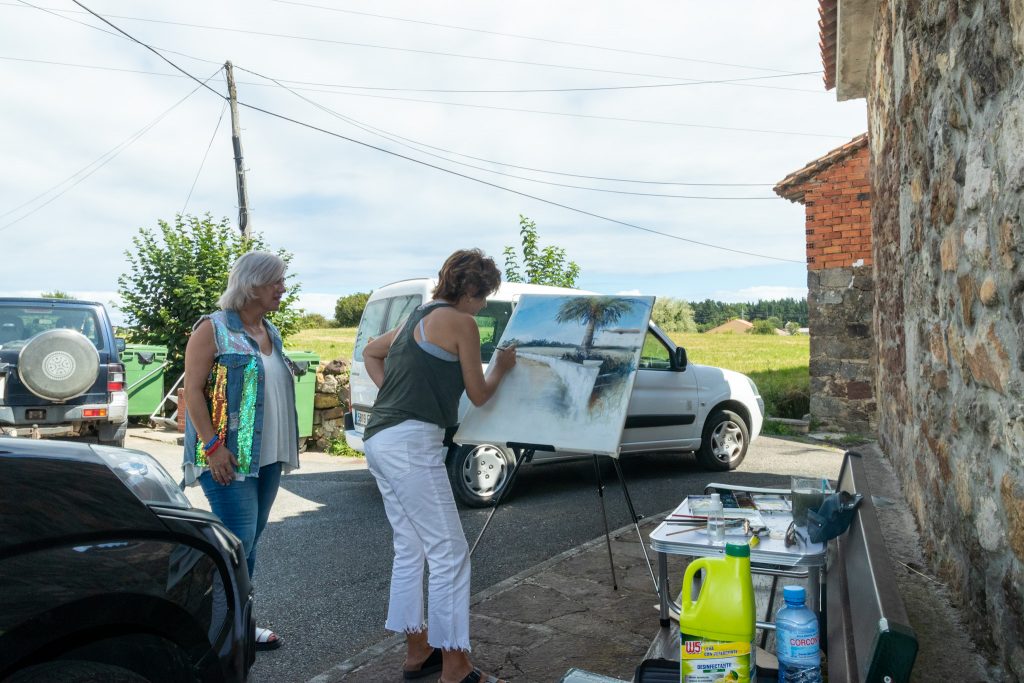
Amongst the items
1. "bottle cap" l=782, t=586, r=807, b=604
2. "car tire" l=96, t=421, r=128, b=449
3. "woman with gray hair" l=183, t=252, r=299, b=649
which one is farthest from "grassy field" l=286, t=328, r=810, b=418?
"bottle cap" l=782, t=586, r=807, b=604

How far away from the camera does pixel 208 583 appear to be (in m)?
2.59

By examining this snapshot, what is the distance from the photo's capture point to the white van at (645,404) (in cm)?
738

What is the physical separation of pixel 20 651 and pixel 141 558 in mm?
372

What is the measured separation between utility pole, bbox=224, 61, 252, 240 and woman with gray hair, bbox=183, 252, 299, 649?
13.3m

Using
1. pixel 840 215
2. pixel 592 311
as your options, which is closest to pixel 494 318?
pixel 592 311

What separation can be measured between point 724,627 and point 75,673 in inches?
Answer: 67.5

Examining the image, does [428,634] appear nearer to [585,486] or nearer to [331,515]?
[331,515]

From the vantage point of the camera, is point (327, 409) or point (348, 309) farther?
point (348, 309)

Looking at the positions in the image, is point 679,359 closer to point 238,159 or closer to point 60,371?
point 60,371

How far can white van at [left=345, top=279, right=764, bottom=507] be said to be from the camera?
7.38m

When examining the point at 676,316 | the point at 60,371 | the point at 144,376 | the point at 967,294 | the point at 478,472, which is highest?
the point at 676,316

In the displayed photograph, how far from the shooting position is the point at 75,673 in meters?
2.19

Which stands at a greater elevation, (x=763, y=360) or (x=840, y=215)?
(x=840, y=215)

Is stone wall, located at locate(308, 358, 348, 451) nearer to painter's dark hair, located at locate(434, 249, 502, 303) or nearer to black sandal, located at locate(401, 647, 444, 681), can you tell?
black sandal, located at locate(401, 647, 444, 681)
